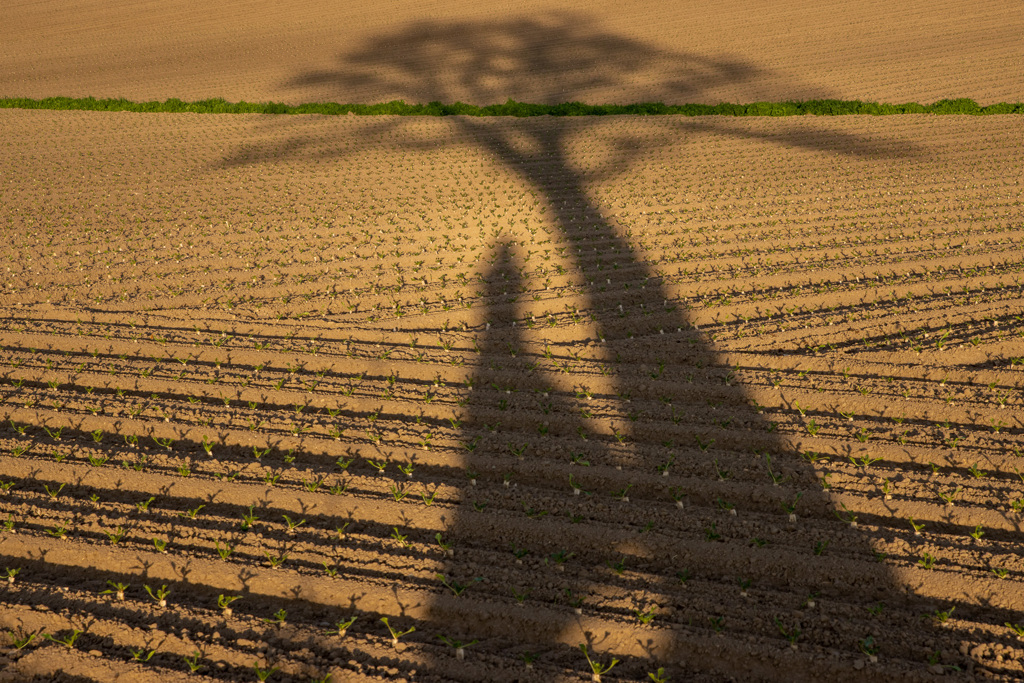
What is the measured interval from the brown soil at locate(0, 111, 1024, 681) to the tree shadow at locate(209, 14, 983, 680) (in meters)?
0.02

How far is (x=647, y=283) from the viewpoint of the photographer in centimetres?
618

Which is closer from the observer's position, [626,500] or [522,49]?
[626,500]

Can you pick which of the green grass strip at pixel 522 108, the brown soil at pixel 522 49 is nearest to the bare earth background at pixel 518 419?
the green grass strip at pixel 522 108

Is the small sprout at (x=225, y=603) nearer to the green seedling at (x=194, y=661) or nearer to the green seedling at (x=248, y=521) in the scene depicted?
the green seedling at (x=194, y=661)

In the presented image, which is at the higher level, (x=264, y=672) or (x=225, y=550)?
(x=225, y=550)

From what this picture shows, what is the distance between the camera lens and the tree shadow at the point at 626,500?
2852 mm

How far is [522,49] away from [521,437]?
1973 cm

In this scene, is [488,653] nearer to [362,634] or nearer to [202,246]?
[362,634]

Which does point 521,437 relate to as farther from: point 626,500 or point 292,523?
point 292,523

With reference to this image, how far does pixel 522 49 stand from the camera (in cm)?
2048

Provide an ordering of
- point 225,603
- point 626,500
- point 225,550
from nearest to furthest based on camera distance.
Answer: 1. point 225,603
2. point 225,550
3. point 626,500

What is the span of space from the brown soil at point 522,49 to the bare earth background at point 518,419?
7158mm

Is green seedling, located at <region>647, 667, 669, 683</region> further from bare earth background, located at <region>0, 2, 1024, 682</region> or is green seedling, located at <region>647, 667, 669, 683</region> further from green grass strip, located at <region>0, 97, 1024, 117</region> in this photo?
green grass strip, located at <region>0, 97, 1024, 117</region>

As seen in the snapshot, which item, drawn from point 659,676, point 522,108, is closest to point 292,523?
point 659,676
